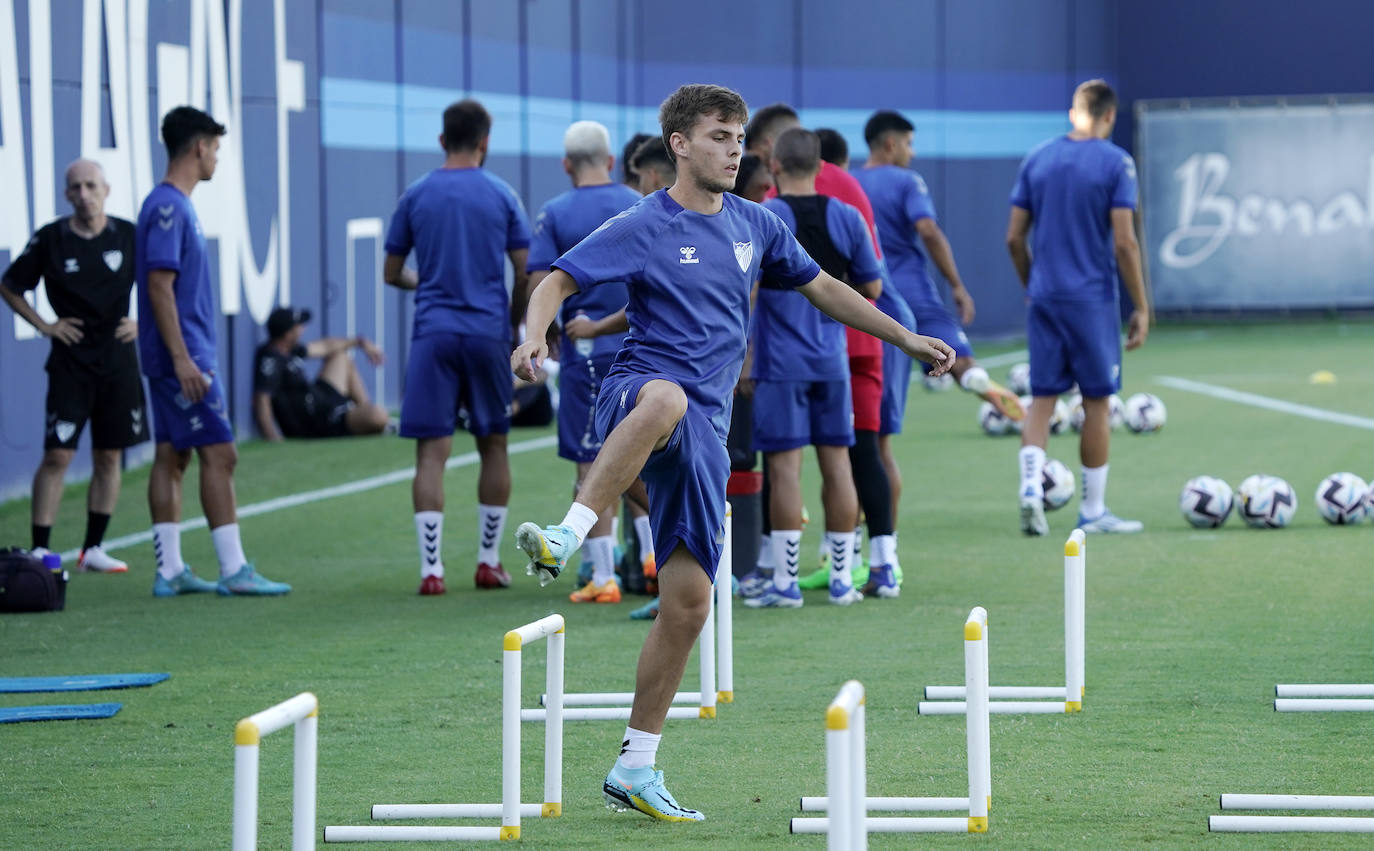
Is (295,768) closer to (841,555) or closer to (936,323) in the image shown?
(841,555)

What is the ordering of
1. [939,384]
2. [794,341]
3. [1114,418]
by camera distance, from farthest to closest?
[939,384] → [1114,418] → [794,341]

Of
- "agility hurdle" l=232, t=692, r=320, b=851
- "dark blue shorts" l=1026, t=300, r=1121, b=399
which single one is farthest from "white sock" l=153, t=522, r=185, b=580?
"agility hurdle" l=232, t=692, r=320, b=851

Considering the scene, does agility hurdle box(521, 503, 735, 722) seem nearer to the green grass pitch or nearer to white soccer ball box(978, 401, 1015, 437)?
the green grass pitch

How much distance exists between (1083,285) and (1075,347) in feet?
1.21

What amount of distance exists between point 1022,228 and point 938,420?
7.08m

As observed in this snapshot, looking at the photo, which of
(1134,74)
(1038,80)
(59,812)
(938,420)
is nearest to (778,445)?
(59,812)

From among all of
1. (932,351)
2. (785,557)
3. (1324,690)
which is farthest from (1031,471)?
(932,351)

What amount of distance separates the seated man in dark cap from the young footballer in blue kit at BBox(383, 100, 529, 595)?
26.1ft

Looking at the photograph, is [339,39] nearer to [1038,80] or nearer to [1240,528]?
[1240,528]

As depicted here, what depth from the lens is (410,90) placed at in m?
20.3

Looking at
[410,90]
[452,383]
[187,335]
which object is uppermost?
[410,90]

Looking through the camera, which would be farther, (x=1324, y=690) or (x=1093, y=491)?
(x=1093, y=491)

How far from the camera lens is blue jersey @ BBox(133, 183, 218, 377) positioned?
8984 millimetres

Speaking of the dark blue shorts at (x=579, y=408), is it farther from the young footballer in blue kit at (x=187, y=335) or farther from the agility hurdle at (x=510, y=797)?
the agility hurdle at (x=510, y=797)
